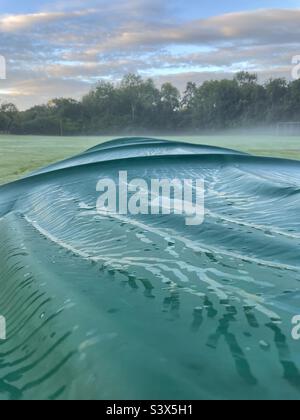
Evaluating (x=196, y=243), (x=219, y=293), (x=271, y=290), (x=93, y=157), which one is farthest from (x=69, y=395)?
(x=93, y=157)

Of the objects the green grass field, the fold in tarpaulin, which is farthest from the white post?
the green grass field

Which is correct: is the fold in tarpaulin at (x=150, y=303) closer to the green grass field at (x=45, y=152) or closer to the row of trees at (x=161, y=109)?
the green grass field at (x=45, y=152)

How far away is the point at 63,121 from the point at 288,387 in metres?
33.1

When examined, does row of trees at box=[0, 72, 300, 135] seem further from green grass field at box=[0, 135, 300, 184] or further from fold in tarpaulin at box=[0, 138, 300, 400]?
fold in tarpaulin at box=[0, 138, 300, 400]

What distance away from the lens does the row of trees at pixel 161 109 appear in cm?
3175

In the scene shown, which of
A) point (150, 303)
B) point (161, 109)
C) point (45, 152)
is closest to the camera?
point (150, 303)

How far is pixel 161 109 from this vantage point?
35.3 metres

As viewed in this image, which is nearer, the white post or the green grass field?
the white post

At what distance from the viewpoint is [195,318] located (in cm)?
100

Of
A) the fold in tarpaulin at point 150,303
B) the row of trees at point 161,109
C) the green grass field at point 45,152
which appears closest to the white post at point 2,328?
the fold in tarpaulin at point 150,303

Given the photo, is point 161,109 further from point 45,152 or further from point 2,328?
point 2,328

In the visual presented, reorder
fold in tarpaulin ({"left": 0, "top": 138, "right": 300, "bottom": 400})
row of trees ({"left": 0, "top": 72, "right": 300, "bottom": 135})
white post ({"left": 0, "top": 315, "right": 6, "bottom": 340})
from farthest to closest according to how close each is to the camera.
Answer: row of trees ({"left": 0, "top": 72, "right": 300, "bottom": 135})
white post ({"left": 0, "top": 315, "right": 6, "bottom": 340})
fold in tarpaulin ({"left": 0, "top": 138, "right": 300, "bottom": 400})

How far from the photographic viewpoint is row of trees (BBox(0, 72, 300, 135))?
104 feet

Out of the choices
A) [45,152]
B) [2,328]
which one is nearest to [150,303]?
[2,328]
